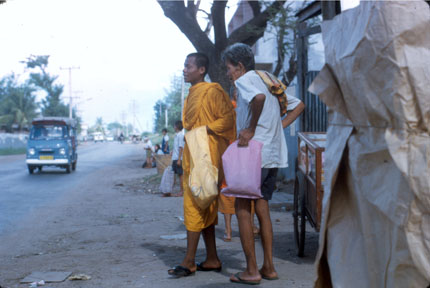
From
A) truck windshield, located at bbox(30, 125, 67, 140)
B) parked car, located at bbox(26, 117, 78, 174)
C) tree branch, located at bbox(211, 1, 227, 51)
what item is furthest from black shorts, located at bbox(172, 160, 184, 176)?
truck windshield, located at bbox(30, 125, 67, 140)

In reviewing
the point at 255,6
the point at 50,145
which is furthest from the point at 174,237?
the point at 50,145

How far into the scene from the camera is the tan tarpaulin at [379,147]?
185 centimetres

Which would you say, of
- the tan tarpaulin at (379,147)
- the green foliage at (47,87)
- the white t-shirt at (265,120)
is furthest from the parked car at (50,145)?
the green foliage at (47,87)

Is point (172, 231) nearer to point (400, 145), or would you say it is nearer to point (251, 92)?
point (251, 92)

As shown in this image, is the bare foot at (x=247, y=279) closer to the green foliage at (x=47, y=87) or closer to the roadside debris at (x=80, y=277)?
the roadside debris at (x=80, y=277)

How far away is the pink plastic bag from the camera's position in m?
4.09

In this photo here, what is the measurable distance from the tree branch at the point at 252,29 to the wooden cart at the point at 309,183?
25.3 feet

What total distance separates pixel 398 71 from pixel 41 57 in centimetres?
8307

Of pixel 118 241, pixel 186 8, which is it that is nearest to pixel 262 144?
pixel 118 241

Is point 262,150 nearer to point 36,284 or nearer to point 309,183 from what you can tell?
point 309,183

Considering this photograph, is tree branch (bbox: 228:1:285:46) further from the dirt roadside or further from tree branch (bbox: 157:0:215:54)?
the dirt roadside

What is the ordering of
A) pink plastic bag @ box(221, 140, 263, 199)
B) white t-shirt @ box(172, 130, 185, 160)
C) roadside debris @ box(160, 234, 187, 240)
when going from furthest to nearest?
white t-shirt @ box(172, 130, 185, 160)
roadside debris @ box(160, 234, 187, 240)
pink plastic bag @ box(221, 140, 263, 199)

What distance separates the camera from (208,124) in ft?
15.4

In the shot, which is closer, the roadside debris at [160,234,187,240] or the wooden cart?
the wooden cart
